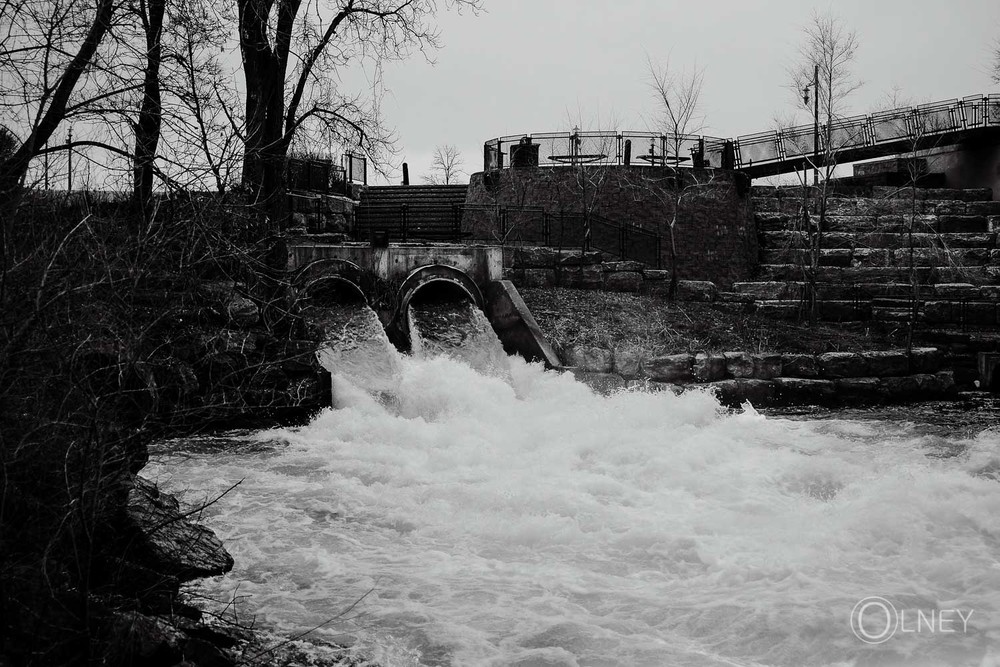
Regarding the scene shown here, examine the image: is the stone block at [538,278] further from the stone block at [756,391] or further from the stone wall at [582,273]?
the stone block at [756,391]

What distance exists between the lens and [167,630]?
5.49m

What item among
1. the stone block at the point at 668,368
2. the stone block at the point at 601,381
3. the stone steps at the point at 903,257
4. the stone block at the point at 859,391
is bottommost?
the stone block at the point at 859,391

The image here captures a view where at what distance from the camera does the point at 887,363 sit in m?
19.6

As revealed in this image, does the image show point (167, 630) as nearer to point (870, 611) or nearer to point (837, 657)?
point (837, 657)

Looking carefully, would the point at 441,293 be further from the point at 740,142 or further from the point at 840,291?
the point at 740,142

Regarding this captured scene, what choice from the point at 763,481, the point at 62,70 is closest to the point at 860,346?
the point at 763,481

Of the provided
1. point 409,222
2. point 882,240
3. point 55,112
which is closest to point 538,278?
point 409,222

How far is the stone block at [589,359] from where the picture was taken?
1758 cm

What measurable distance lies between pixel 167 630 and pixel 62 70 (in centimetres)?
524

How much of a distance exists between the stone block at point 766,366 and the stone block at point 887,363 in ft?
7.13

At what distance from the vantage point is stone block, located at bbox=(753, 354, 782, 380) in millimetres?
18422

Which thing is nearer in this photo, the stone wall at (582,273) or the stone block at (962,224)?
the stone wall at (582,273)

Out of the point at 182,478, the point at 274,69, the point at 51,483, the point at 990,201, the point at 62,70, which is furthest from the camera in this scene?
the point at 990,201

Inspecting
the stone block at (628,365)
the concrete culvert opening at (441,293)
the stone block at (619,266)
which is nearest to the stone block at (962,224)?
the stone block at (619,266)
